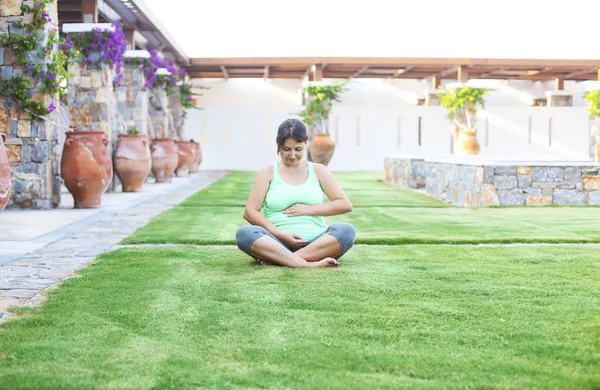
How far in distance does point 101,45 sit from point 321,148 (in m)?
8.54

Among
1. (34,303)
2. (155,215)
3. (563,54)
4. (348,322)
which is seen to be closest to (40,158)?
(155,215)

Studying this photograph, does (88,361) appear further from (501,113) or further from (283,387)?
(501,113)

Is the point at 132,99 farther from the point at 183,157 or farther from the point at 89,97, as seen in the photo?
the point at 183,157

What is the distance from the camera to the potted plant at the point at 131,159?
1090 centimetres

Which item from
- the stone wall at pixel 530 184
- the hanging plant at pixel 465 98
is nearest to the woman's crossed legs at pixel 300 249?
the stone wall at pixel 530 184

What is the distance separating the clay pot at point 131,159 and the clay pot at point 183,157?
5.18 metres

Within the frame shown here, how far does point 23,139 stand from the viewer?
8.19m

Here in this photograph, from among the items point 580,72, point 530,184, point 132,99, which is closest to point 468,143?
point 530,184

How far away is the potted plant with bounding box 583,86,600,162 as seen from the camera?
17.0 m

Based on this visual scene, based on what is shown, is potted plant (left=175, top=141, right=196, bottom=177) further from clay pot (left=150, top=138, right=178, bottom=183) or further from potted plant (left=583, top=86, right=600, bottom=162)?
potted plant (left=583, top=86, right=600, bottom=162)

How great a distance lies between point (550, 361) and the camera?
96.7 inches

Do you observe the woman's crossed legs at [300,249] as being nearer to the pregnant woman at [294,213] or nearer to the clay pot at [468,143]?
the pregnant woman at [294,213]

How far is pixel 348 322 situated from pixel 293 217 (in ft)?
5.17

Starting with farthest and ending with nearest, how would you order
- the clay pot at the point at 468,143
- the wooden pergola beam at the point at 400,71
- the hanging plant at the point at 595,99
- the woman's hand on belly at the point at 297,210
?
1. the wooden pergola beam at the point at 400,71
2. the hanging plant at the point at 595,99
3. the clay pot at the point at 468,143
4. the woman's hand on belly at the point at 297,210
